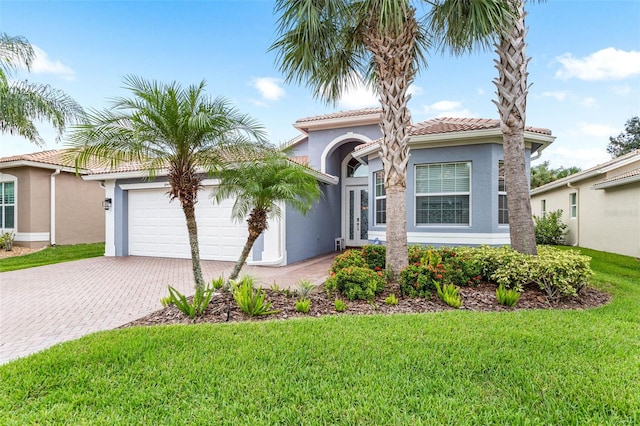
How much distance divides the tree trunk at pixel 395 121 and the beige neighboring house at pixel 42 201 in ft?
51.3

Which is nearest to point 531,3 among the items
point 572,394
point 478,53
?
point 478,53

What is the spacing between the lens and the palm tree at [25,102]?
9734mm

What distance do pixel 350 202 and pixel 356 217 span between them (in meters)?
0.83

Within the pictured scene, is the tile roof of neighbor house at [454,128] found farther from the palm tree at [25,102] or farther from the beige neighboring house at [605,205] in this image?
the palm tree at [25,102]

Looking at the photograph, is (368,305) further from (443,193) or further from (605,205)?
(605,205)

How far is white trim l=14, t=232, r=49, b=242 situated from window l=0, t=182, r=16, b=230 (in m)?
0.69

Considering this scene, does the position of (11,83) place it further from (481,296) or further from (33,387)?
(481,296)

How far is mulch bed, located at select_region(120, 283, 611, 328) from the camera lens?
5297 millimetres

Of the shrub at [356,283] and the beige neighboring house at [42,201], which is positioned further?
the beige neighboring house at [42,201]

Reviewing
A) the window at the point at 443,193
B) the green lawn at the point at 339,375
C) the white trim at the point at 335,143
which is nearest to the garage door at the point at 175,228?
the white trim at the point at 335,143

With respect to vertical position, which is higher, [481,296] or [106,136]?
[106,136]

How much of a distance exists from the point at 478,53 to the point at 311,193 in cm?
549

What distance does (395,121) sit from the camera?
7070 mm

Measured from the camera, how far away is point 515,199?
295 inches
